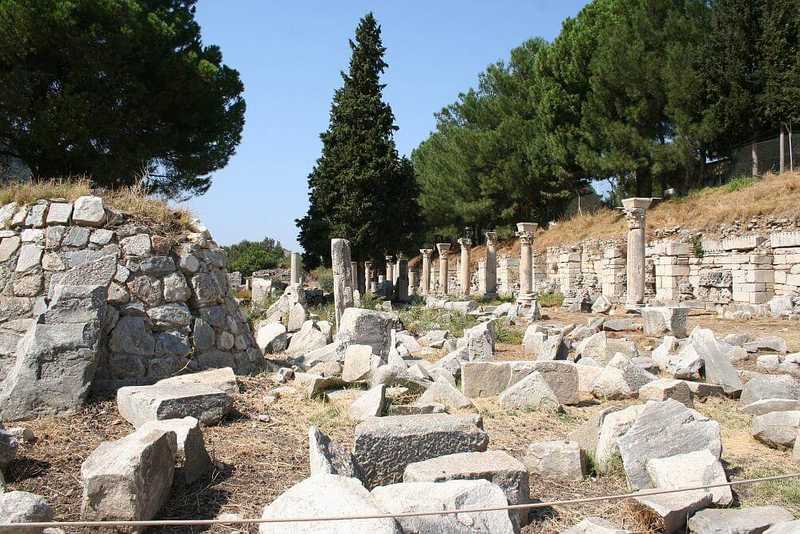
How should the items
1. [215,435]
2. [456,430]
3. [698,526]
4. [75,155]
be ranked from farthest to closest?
[75,155], [215,435], [456,430], [698,526]

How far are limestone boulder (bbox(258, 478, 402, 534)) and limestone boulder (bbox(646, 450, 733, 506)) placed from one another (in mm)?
1970

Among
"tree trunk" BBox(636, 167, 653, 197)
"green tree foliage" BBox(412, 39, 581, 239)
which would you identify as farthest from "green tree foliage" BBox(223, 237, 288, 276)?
"tree trunk" BBox(636, 167, 653, 197)

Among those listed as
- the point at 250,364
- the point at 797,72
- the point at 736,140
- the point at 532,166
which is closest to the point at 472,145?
the point at 532,166

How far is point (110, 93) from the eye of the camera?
57.8ft

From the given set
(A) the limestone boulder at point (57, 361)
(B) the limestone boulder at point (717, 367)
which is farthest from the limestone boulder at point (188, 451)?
(B) the limestone boulder at point (717, 367)

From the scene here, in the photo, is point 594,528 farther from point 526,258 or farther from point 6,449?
point 526,258

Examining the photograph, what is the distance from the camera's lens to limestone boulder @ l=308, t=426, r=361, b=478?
355cm

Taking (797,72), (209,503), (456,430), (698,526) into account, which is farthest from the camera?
(797,72)

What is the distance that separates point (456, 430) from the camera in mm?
4188

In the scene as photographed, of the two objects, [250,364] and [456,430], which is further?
[250,364]

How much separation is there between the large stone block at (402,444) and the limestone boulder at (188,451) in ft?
3.56

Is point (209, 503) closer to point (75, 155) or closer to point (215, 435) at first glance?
point (215, 435)

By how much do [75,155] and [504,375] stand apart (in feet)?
51.2

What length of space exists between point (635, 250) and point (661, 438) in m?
14.2
